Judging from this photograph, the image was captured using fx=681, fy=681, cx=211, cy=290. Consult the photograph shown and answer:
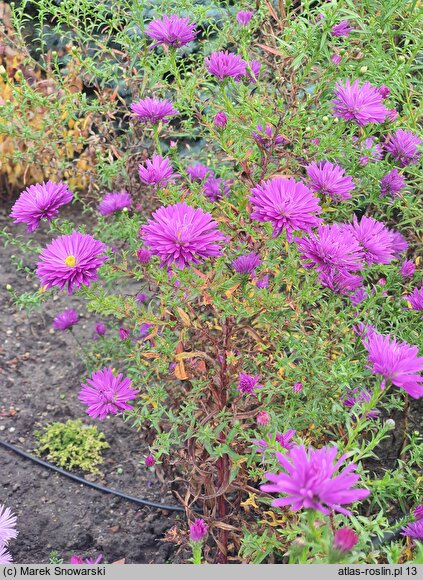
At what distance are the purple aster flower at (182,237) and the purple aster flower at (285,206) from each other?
0.08m

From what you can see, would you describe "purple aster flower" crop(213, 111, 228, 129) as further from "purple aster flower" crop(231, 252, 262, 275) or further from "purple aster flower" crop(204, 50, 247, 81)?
"purple aster flower" crop(231, 252, 262, 275)

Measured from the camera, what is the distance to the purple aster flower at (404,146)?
57.9 inches

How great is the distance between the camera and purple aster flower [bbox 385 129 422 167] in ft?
4.83

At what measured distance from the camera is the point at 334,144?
141 centimetres

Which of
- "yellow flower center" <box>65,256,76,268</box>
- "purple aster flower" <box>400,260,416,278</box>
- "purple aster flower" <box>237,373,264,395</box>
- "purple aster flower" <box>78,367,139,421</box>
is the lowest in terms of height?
"purple aster flower" <box>78,367,139,421</box>

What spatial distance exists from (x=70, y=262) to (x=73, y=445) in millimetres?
1090

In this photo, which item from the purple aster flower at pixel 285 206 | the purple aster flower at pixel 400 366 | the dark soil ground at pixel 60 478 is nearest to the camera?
the purple aster flower at pixel 400 366

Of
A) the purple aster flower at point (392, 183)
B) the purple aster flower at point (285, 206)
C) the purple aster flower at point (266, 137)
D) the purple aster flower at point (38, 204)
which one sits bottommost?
the purple aster flower at point (38, 204)

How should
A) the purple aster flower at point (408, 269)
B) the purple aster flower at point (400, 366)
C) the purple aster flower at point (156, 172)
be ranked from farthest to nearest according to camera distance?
the purple aster flower at point (408, 269)
the purple aster flower at point (156, 172)
the purple aster flower at point (400, 366)

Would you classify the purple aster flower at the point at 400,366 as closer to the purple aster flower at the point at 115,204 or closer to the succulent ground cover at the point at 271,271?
the succulent ground cover at the point at 271,271

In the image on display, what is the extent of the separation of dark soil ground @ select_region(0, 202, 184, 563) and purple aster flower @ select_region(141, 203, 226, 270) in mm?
845

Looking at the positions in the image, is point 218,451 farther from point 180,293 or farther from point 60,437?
point 60,437

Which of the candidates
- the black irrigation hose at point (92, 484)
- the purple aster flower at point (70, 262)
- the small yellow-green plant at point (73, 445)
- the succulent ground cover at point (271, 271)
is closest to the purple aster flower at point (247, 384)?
the succulent ground cover at point (271, 271)

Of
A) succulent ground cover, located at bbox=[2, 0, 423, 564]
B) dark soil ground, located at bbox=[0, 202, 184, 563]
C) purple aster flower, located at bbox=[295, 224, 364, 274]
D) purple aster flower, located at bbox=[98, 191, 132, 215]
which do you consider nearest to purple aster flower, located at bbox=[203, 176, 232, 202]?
succulent ground cover, located at bbox=[2, 0, 423, 564]
